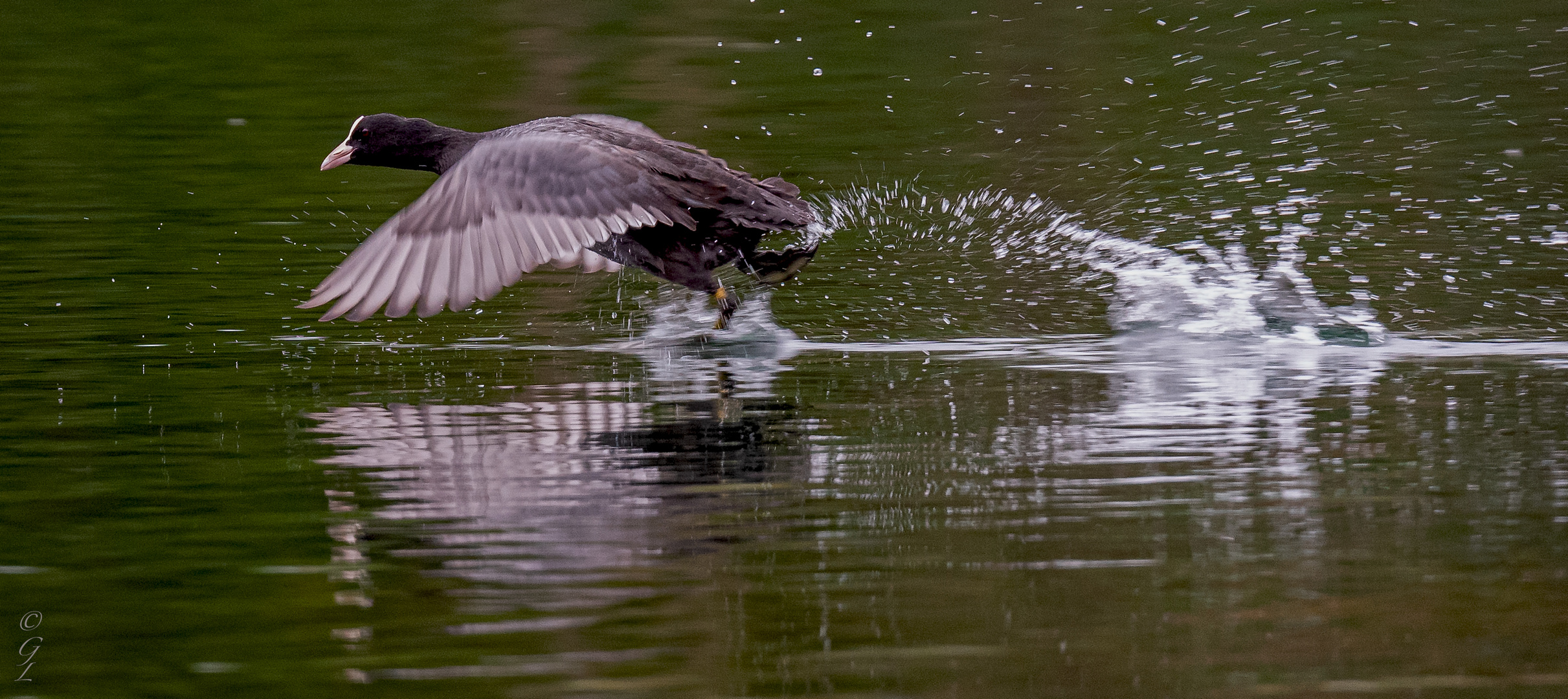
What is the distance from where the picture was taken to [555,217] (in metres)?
6.60

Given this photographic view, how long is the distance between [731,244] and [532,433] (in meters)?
2.19

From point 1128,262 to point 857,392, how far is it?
2.90m

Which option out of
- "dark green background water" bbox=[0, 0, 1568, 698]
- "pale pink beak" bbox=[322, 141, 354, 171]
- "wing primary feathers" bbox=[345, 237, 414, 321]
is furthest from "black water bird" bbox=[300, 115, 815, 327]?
"dark green background water" bbox=[0, 0, 1568, 698]

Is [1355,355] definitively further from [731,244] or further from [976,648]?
[976,648]

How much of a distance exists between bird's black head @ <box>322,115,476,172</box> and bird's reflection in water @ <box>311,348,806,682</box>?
6.33 ft

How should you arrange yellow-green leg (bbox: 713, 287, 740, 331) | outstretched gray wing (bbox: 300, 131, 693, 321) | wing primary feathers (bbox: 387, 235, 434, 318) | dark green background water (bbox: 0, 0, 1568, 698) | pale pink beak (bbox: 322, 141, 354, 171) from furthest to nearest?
1. pale pink beak (bbox: 322, 141, 354, 171)
2. yellow-green leg (bbox: 713, 287, 740, 331)
3. outstretched gray wing (bbox: 300, 131, 693, 321)
4. wing primary feathers (bbox: 387, 235, 434, 318)
5. dark green background water (bbox: 0, 0, 1568, 698)

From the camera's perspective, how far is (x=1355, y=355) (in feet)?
22.1

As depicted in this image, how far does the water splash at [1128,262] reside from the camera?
7332 millimetres

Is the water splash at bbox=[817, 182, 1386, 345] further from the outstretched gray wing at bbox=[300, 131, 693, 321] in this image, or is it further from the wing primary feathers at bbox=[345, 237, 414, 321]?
the wing primary feathers at bbox=[345, 237, 414, 321]

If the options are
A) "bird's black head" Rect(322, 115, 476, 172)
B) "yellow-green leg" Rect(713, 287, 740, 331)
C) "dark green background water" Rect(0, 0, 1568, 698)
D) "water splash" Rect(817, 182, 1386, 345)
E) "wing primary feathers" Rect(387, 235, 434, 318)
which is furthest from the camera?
"bird's black head" Rect(322, 115, 476, 172)

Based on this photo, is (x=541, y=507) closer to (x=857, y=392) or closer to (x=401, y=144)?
(x=857, y=392)

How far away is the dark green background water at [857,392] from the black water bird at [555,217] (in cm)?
36

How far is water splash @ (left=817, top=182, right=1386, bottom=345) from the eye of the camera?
733 centimetres

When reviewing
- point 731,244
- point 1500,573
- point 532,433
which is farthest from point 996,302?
point 1500,573
